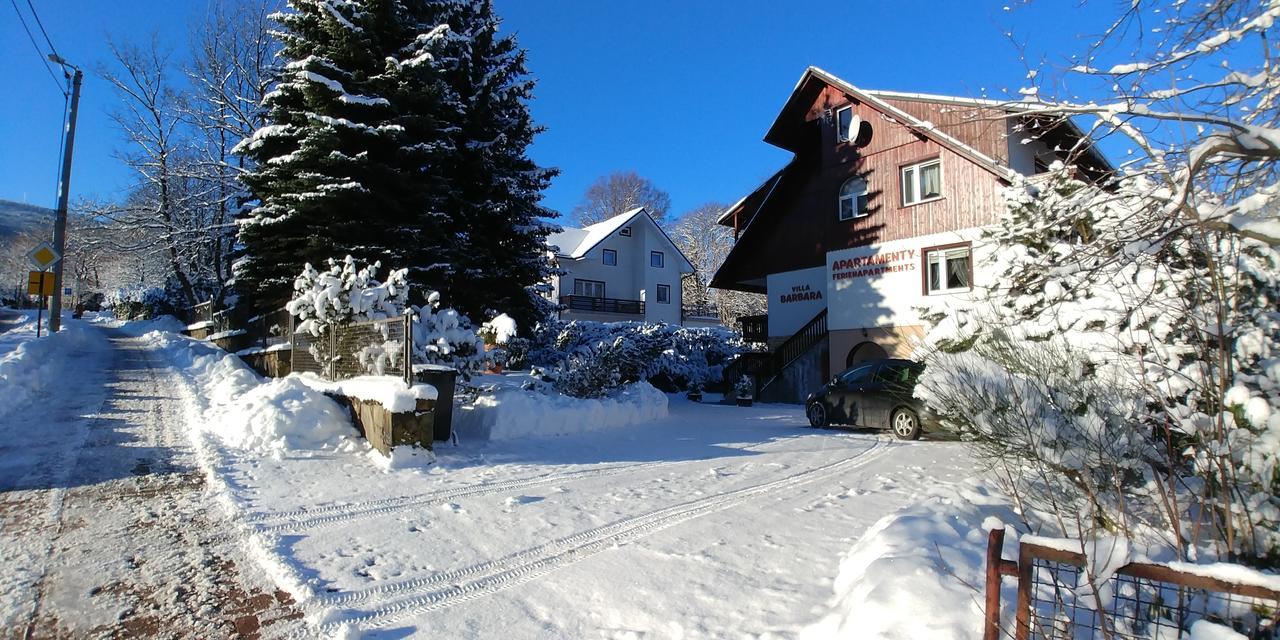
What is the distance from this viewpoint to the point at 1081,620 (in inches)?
133

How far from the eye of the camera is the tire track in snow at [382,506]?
18.1 ft

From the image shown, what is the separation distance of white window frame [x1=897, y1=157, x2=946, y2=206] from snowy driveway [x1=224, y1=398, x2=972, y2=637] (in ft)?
38.4

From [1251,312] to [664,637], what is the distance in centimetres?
392

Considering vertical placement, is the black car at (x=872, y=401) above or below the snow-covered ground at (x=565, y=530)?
above

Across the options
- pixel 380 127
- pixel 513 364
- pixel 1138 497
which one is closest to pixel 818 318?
pixel 513 364

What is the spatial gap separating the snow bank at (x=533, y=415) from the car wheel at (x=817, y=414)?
12.0 feet

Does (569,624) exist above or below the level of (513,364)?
below

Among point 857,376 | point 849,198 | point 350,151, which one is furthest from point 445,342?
point 849,198

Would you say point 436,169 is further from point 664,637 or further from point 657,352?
point 664,637

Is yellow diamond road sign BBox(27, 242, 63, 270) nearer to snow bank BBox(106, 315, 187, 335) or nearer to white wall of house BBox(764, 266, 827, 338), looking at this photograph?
snow bank BBox(106, 315, 187, 335)

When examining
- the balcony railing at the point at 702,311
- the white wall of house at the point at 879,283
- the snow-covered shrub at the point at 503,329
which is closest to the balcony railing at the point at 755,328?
the white wall of house at the point at 879,283

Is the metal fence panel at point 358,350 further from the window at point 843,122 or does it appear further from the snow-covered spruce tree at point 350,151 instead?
the window at point 843,122

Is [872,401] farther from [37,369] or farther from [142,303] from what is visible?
[142,303]

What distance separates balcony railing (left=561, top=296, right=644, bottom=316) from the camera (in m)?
42.6
